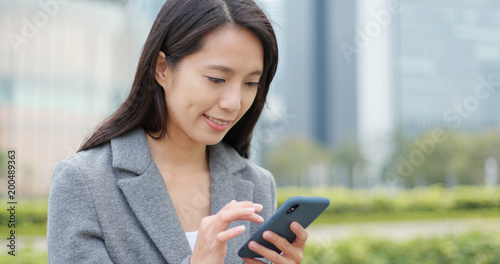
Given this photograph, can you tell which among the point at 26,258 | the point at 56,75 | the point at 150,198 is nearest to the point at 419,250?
the point at 26,258

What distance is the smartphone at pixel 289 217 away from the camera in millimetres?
1036

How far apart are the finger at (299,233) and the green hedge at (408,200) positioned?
816 centimetres

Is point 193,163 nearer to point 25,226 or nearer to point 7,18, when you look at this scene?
point 25,226

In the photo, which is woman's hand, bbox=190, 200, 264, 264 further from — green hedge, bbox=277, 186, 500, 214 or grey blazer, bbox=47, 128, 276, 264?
green hedge, bbox=277, 186, 500, 214

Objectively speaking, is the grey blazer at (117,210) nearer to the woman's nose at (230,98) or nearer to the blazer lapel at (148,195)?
the blazer lapel at (148,195)

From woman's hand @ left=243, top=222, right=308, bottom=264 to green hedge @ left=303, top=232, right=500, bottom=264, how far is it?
2529mm

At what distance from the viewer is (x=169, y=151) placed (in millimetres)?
1357

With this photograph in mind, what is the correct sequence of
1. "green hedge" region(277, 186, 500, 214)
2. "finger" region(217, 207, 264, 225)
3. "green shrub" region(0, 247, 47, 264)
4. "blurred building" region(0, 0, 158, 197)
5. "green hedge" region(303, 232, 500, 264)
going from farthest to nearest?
"green hedge" region(277, 186, 500, 214) → "blurred building" region(0, 0, 158, 197) → "green hedge" region(303, 232, 500, 264) → "green shrub" region(0, 247, 47, 264) → "finger" region(217, 207, 264, 225)

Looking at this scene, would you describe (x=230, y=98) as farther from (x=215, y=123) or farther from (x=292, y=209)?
(x=292, y=209)

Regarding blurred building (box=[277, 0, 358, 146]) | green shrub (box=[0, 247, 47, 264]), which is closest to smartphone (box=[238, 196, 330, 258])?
green shrub (box=[0, 247, 47, 264])

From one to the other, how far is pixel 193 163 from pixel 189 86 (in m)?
0.32

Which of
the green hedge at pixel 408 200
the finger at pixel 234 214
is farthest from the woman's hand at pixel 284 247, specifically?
the green hedge at pixel 408 200

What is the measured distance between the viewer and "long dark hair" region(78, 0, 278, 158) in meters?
1.19

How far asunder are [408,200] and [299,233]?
9697mm
